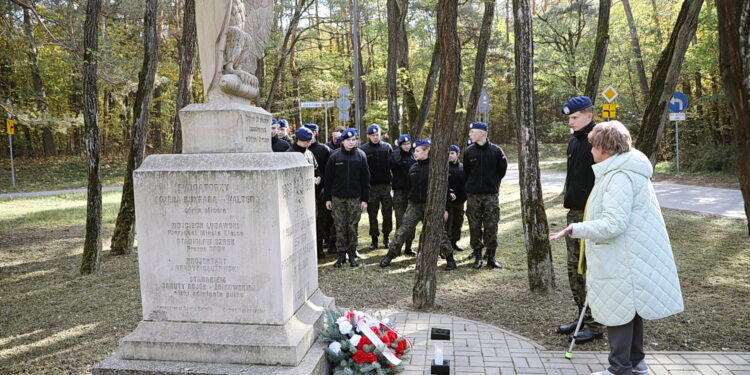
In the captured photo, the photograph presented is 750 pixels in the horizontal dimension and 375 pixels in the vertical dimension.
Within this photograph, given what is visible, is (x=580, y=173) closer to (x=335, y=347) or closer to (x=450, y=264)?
(x=335, y=347)

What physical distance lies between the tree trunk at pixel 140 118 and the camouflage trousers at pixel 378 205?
4.33 meters

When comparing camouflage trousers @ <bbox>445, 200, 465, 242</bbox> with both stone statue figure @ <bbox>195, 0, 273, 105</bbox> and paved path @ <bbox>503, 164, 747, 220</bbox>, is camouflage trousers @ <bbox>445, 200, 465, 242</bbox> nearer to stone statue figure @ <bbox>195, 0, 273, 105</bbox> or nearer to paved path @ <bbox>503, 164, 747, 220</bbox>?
stone statue figure @ <bbox>195, 0, 273, 105</bbox>

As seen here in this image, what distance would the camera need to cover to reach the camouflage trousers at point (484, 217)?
8297 mm

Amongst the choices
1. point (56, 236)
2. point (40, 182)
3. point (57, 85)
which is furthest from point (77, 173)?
point (56, 236)

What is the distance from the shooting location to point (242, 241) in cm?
387

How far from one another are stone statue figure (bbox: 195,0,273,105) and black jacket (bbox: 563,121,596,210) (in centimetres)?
326

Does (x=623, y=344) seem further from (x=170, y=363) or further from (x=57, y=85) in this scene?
(x=57, y=85)

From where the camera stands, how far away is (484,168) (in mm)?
8297

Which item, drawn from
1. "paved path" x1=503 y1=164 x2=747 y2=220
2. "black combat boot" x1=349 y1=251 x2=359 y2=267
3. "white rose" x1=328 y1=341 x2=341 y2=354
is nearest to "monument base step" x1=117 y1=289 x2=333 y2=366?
"white rose" x1=328 y1=341 x2=341 y2=354

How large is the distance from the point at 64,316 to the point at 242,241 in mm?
3930

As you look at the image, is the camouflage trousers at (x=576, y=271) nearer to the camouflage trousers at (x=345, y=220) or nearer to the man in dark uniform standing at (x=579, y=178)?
the man in dark uniform standing at (x=579, y=178)

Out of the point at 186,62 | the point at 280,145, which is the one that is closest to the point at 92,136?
the point at 186,62

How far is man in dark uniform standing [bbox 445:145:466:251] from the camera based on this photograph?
902cm

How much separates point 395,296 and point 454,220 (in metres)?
3.12
